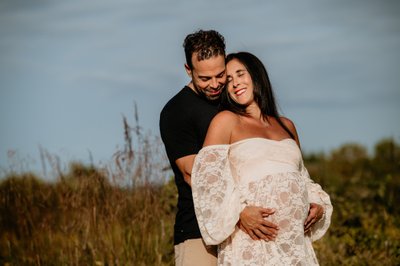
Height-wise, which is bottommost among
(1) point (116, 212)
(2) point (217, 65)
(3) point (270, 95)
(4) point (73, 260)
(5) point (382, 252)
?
(5) point (382, 252)

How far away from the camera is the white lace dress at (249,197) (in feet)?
11.9

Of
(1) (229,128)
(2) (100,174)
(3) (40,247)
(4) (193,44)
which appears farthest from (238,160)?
(3) (40,247)

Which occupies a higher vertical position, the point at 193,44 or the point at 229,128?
the point at 193,44

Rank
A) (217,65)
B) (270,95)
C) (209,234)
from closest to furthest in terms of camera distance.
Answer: (209,234) < (217,65) < (270,95)

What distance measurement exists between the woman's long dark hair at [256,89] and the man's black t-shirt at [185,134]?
0.44 ft

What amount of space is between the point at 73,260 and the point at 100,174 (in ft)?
3.02

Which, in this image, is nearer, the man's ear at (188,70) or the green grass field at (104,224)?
the man's ear at (188,70)

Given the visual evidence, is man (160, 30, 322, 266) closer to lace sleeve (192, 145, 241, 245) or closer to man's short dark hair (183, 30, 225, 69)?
man's short dark hair (183, 30, 225, 69)

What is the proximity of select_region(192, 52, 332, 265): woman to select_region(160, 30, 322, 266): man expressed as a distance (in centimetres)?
14

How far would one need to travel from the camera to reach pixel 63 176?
22.4ft

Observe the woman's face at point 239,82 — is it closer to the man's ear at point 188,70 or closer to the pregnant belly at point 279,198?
the man's ear at point 188,70

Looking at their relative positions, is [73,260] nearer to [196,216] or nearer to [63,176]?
[63,176]

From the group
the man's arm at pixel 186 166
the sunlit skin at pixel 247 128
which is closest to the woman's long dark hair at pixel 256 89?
the sunlit skin at pixel 247 128

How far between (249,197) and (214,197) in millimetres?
234
